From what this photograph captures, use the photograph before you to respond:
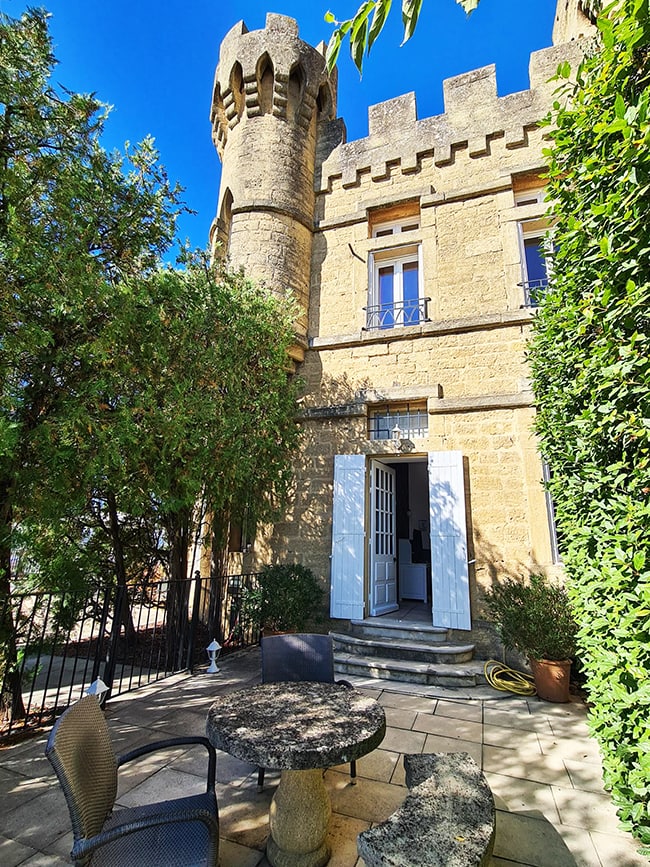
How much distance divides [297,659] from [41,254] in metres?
3.48

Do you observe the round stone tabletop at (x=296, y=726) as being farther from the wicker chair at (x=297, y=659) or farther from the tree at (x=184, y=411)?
the tree at (x=184, y=411)

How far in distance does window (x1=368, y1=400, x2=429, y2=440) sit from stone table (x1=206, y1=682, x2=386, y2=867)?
4319 millimetres

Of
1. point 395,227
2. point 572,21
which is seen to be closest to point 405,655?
point 395,227

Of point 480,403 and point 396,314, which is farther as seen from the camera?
point 396,314

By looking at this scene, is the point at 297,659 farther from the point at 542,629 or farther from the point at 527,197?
the point at 527,197

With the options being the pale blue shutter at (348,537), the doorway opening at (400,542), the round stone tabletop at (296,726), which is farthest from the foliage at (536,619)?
the round stone tabletop at (296,726)

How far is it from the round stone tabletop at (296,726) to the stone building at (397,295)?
3.24 metres

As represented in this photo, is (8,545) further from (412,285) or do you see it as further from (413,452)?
(412,285)

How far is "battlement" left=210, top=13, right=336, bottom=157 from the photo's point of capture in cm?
745

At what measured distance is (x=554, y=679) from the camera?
13.4 ft

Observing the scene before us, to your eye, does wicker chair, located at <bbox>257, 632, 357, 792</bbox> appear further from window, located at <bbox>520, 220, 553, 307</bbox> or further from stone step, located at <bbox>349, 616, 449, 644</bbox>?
window, located at <bbox>520, 220, 553, 307</bbox>

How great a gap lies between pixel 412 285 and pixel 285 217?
2.57 metres

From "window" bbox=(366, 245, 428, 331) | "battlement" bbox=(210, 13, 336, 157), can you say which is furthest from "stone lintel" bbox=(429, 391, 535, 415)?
"battlement" bbox=(210, 13, 336, 157)

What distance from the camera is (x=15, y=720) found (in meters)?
3.47
